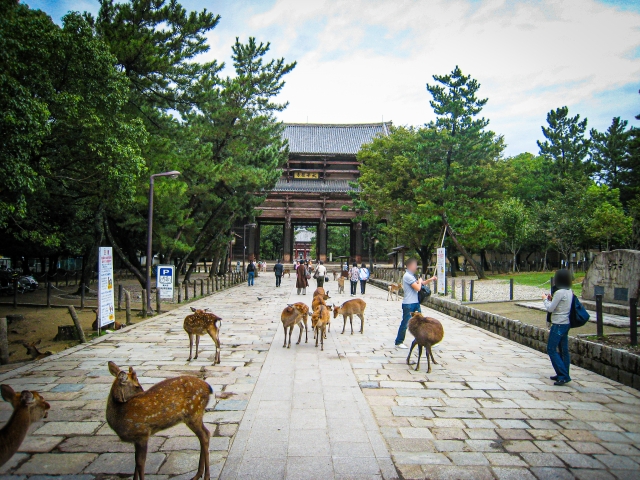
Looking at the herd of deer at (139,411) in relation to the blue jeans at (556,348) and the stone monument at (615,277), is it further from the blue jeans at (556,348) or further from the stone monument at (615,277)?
the stone monument at (615,277)

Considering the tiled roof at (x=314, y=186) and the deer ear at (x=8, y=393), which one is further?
the tiled roof at (x=314, y=186)

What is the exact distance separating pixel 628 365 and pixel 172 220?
658 inches

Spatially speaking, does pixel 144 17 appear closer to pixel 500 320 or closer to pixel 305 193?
pixel 500 320

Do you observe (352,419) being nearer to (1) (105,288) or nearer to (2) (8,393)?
(2) (8,393)

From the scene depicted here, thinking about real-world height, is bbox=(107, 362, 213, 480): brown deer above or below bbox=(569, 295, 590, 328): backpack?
below

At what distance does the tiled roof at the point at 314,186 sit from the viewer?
42406 mm

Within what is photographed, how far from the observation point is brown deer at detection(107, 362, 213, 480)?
314 cm

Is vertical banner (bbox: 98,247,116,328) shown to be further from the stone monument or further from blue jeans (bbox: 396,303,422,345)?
the stone monument

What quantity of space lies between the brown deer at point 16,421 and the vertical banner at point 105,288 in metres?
7.45

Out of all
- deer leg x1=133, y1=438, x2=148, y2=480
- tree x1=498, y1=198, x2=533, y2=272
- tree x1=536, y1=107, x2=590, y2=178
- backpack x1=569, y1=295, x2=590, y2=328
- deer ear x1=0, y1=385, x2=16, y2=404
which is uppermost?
tree x1=536, y1=107, x2=590, y2=178

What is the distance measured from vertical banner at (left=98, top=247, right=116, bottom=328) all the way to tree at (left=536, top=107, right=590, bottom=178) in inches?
1611

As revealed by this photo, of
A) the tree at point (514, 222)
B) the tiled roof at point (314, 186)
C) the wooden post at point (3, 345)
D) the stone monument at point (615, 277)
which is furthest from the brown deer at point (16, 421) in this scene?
the tiled roof at point (314, 186)

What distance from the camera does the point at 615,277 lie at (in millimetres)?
11508

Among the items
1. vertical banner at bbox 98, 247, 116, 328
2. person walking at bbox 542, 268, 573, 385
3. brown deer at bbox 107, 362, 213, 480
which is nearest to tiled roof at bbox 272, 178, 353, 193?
vertical banner at bbox 98, 247, 116, 328
